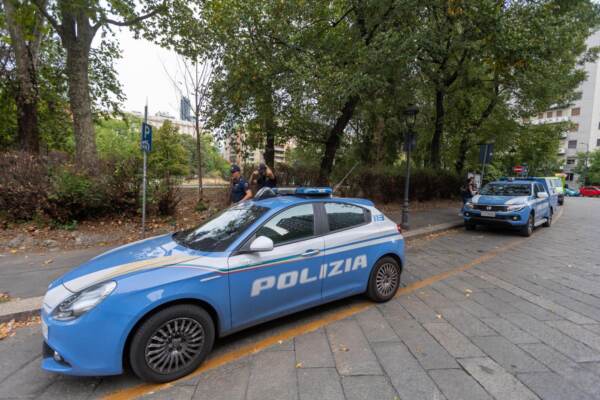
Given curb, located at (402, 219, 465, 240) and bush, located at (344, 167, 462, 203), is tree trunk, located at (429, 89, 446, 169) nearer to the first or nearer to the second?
bush, located at (344, 167, 462, 203)

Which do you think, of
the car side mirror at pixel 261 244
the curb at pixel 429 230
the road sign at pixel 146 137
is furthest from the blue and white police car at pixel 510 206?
the road sign at pixel 146 137

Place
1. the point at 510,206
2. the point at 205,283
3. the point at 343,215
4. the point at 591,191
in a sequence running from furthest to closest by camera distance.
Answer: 1. the point at 591,191
2. the point at 510,206
3. the point at 343,215
4. the point at 205,283

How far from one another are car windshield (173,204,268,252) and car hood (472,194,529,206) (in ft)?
25.9

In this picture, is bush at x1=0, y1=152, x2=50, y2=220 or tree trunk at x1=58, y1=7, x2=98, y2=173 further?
tree trunk at x1=58, y1=7, x2=98, y2=173

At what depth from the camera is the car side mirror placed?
8.50 feet

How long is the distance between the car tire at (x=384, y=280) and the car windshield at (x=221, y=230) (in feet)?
5.65

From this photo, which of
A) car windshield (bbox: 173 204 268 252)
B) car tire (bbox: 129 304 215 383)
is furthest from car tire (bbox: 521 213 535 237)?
car tire (bbox: 129 304 215 383)

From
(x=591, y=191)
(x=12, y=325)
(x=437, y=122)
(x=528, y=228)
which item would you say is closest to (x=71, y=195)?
(x=12, y=325)

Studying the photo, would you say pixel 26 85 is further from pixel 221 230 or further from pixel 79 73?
pixel 221 230

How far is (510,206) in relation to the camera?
26.1 feet

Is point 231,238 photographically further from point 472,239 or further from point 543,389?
point 472,239

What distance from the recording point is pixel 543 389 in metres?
2.20

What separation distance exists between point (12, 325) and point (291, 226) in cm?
335

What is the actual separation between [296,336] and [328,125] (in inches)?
435
